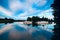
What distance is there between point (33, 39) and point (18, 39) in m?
1.73

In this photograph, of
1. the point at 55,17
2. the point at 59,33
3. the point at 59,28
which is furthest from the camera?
the point at 55,17

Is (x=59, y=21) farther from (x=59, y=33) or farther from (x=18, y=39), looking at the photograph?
(x=18, y=39)

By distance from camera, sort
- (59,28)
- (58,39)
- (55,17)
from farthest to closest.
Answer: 1. (55,17)
2. (59,28)
3. (58,39)

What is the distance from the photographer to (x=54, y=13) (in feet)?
73.0

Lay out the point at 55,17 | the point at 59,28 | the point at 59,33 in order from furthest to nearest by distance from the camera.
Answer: the point at 55,17, the point at 59,28, the point at 59,33

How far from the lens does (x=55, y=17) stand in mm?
21469

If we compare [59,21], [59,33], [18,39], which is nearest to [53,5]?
[59,21]

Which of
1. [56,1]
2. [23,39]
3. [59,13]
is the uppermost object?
[56,1]

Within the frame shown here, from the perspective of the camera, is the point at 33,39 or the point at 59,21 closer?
the point at 33,39

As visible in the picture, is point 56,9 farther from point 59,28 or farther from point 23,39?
point 23,39

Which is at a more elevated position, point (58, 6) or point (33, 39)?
point (58, 6)

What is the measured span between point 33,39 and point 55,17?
15.0 ft

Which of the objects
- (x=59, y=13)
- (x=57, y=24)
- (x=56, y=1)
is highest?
(x=56, y=1)

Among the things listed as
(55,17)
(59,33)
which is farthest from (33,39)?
(55,17)
